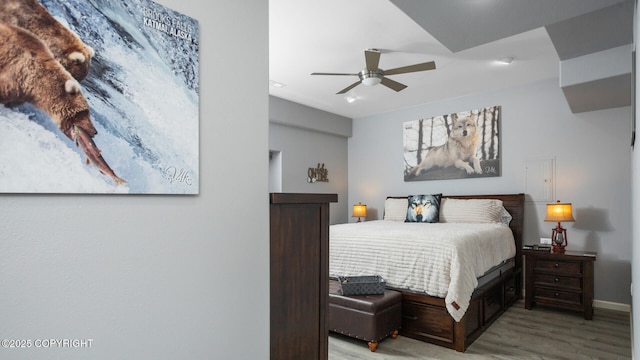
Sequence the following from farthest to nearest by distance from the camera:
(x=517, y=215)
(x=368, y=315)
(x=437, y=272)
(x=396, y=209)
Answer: (x=396, y=209)
(x=517, y=215)
(x=437, y=272)
(x=368, y=315)

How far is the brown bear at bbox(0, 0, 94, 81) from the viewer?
2.67 feet

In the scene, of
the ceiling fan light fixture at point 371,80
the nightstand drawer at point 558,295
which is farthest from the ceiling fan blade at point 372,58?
the nightstand drawer at point 558,295

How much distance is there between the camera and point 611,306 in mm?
3846

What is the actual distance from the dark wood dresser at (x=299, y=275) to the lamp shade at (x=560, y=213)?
3.28 m

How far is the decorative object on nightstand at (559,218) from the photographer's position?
149 inches

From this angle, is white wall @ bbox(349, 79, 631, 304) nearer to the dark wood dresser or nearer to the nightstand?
the nightstand

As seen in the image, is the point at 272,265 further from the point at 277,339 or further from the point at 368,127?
the point at 368,127

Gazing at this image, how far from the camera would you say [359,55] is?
11.4 ft

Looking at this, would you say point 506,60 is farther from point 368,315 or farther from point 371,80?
point 368,315

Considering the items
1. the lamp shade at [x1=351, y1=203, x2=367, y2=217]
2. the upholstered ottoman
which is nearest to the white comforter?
the upholstered ottoman

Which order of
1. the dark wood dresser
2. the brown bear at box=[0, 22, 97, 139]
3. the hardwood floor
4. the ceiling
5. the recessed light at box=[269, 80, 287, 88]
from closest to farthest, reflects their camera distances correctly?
the brown bear at box=[0, 22, 97, 139], the dark wood dresser, the ceiling, the hardwood floor, the recessed light at box=[269, 80, 287, 88]

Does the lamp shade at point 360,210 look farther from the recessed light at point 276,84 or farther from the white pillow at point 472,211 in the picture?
the recessed light at point 276,84

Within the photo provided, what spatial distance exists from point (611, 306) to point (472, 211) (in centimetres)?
172

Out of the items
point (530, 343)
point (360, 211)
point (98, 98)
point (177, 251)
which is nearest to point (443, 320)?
point (530, 343)
